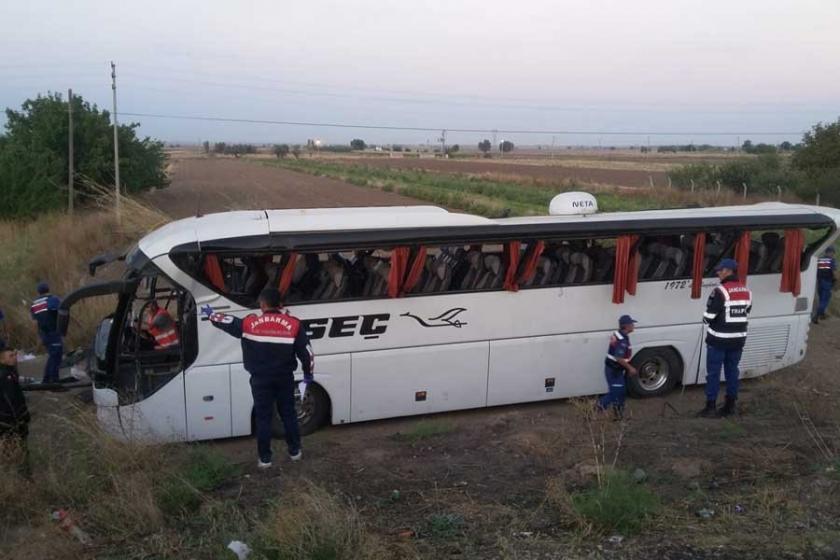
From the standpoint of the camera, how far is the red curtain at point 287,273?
8406 mm

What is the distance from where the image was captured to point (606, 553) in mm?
5059

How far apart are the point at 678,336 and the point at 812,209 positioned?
296cm

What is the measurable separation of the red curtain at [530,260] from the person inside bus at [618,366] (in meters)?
1.24

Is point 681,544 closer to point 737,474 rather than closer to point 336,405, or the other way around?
point 737,474

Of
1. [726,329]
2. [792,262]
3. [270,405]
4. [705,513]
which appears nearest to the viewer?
[705,513]

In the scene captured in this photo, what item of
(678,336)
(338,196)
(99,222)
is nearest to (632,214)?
(678,336)

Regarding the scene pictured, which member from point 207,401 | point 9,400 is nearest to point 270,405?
point 207,401

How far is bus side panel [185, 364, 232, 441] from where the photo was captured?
8242 millimetres

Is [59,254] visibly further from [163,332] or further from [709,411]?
[709,411]

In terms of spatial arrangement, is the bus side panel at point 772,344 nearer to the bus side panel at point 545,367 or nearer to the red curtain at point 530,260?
the bus side panel at point 545,367

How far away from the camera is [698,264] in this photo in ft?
33.7

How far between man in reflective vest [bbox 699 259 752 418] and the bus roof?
4.33ft

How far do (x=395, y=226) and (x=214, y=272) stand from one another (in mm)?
2087

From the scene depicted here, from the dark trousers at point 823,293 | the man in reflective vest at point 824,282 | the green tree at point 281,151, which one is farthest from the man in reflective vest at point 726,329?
the green tree at point 281,151
